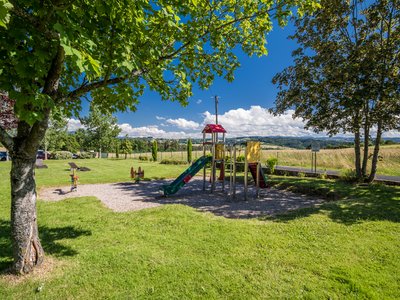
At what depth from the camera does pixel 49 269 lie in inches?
159

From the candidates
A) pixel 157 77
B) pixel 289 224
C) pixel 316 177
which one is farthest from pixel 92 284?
pixel 316 177

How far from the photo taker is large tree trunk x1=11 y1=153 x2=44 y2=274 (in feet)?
12.2

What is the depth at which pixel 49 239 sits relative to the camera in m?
5.41

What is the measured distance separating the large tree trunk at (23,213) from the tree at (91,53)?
0.04ft

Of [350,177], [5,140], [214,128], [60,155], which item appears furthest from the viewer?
[60,155]

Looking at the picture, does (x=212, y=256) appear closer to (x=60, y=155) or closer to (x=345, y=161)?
(x=345, y=161)

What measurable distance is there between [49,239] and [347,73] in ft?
38.3

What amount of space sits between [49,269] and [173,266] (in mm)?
2035

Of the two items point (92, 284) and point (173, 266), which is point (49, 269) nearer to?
point (92, 284)

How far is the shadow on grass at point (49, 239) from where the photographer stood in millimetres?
4559

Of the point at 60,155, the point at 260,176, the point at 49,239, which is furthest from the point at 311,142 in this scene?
the point at 60,155

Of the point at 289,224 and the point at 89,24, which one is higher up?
the point at 89,24

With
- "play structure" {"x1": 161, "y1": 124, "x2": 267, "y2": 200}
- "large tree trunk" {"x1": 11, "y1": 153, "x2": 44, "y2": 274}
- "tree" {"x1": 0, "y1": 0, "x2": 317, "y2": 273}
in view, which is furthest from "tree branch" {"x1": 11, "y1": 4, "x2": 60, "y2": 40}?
"play structure" {"x1": 161, "y1": 124, "x2": 267, "y2": 200}

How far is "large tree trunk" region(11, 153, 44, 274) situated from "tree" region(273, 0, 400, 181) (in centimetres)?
1080
